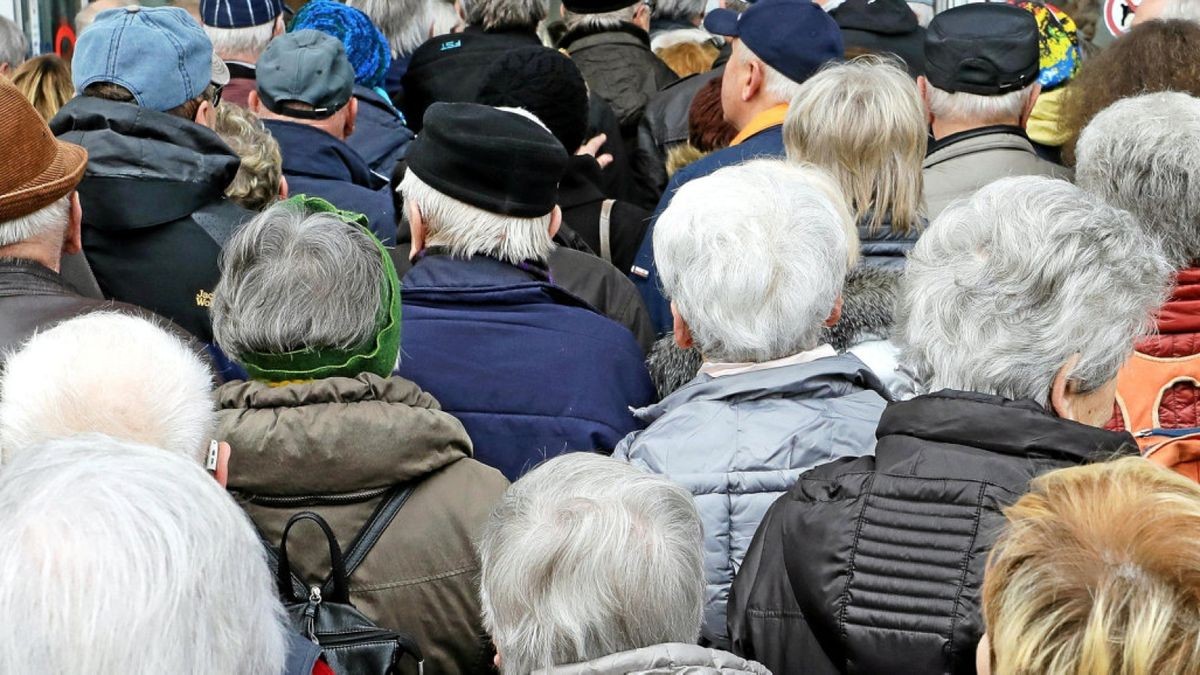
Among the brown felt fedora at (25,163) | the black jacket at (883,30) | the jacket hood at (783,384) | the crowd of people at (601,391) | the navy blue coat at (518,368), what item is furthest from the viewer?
the black jacket at (883,30)

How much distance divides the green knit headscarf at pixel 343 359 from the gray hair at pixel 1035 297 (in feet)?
3.25

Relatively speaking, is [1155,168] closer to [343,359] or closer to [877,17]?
[343,359]

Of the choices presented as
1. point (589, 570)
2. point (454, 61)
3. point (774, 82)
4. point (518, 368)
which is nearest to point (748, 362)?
point (518, 368)

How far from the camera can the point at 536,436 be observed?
3.33 m

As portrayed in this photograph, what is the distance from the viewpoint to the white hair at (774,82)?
489cm

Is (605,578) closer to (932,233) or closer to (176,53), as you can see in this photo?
(932,233)

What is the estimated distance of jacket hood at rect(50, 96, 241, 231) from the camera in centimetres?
371

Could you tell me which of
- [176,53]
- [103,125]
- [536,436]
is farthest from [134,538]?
[176,53]

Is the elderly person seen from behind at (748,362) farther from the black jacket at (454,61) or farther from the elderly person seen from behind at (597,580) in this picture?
the black jacket at (454,61)

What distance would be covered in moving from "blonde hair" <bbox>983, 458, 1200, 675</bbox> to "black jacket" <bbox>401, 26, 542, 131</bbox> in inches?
178

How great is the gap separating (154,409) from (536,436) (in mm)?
1043

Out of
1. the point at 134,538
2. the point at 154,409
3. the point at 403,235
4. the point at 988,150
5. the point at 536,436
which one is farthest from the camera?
the point at 988,150

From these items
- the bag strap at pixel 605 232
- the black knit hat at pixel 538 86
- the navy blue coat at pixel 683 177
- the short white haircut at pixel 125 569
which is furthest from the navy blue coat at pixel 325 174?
the short white haircut at pixel 125 569

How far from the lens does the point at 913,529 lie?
2.35m
